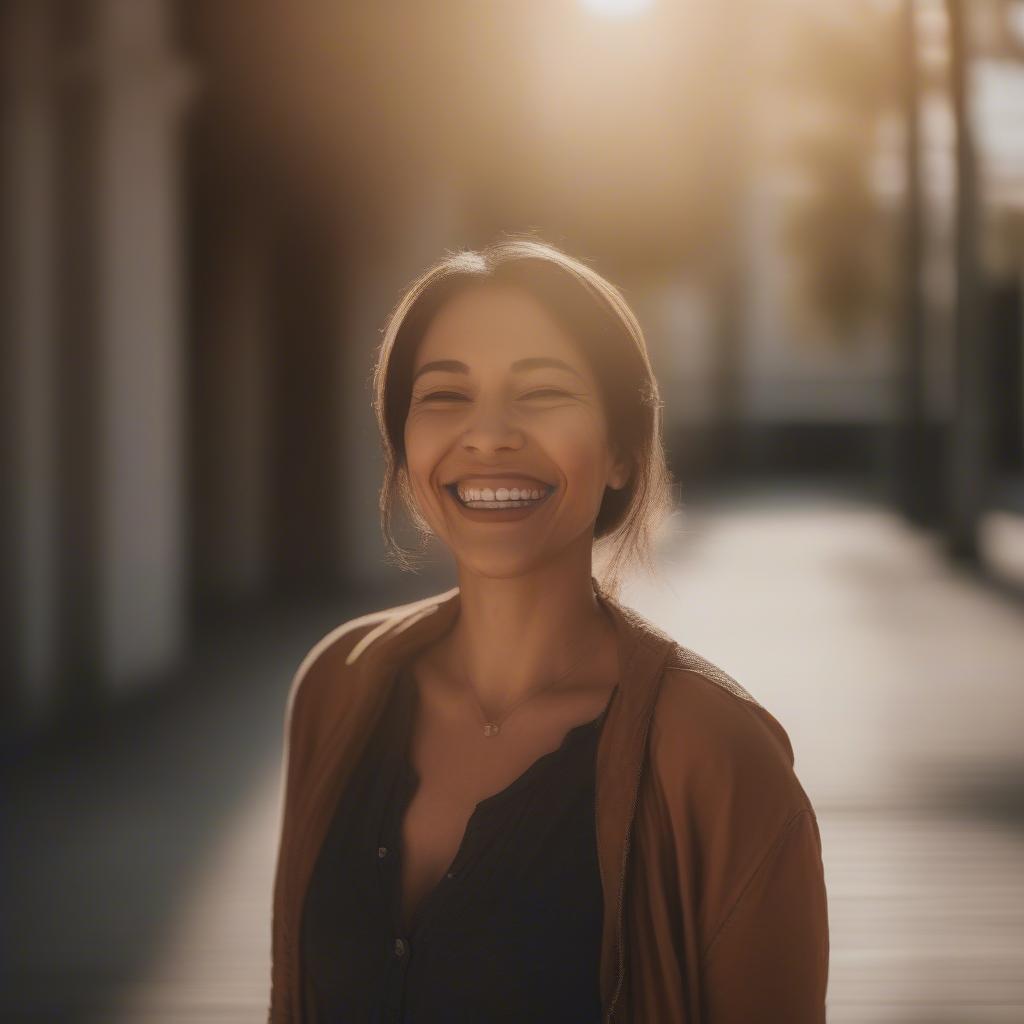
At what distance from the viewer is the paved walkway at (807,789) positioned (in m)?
3.87

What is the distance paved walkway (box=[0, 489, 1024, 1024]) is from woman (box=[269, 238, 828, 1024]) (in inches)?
28.6

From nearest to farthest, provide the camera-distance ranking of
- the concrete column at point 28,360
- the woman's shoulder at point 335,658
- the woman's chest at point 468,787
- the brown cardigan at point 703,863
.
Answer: the brown cardigan at point 703,863 < the woman's chest at point 468,787 < the woman's shoulder at point 335,658 < the concrete column at point 28,360

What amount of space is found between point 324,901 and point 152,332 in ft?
21.4

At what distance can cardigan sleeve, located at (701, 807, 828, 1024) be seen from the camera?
1.55 m

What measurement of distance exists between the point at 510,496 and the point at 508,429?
7 centimetres

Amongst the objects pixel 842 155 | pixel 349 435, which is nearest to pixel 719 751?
pixel 349 435

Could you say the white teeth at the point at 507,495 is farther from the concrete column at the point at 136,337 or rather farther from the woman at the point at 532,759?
the concrete column at the point at 136,337

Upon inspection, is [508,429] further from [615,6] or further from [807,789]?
[615,6]

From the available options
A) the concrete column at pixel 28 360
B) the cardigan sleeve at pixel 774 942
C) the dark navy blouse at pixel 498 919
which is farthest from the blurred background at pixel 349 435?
the cardigan sleeve at pixel 774 942

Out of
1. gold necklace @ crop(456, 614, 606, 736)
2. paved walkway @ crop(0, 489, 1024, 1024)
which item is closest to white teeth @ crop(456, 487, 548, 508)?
gold necklace @ crop(456, 614, 606, 736)

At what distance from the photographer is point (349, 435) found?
12219 millimetres

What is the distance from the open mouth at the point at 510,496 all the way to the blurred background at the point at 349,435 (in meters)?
1.59

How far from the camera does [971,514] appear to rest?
1475 cm

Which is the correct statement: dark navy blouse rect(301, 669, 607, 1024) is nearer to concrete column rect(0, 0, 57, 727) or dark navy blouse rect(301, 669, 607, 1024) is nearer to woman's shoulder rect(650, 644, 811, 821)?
woman's shoulder rect(650, 644, 811, 821)
